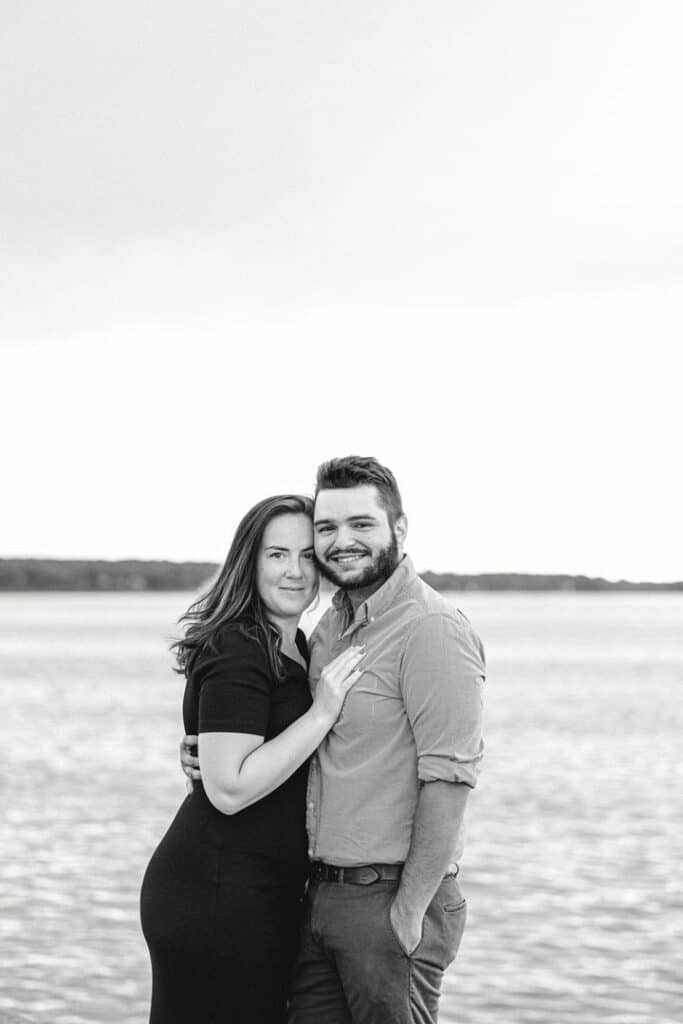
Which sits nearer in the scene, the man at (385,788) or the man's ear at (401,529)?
the man at (385,788)

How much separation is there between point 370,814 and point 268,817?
0.94ft

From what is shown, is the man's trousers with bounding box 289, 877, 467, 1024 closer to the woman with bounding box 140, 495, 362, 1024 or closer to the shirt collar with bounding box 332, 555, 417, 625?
the woman with bounding box 140, 495, 362, 1024

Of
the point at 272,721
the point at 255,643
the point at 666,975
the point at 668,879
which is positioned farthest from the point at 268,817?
the point at 668,879

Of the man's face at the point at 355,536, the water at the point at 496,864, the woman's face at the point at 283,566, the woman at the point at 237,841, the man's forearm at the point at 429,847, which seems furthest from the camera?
the water at the point at 496,864

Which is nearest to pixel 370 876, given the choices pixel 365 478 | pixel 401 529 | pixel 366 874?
pixel 366 874

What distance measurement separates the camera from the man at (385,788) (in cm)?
329

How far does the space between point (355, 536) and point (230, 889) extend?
99 cm

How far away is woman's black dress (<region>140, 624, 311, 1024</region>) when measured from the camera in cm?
339

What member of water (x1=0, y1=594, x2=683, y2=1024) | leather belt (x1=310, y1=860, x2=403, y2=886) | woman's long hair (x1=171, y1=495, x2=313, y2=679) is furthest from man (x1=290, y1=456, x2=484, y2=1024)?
water (x1=0, y1=594, x2=683, y2=1024)

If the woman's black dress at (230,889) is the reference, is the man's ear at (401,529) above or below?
above

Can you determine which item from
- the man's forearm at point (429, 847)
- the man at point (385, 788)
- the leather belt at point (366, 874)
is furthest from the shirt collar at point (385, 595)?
the leather belt at point (366, 874)

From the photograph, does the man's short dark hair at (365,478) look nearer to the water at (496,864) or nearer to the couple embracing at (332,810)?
the couple embracing at (332,810)

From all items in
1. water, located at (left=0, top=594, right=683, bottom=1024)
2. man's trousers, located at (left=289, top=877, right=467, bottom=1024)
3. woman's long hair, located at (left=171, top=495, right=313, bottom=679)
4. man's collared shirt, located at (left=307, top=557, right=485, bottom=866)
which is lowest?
water, located at (left=0, top=594, right=683, bottom=1024)

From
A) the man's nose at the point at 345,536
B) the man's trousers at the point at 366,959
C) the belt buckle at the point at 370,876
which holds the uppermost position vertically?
the man's nose at the point at 345,536
